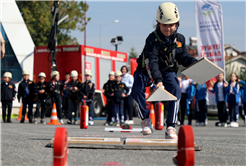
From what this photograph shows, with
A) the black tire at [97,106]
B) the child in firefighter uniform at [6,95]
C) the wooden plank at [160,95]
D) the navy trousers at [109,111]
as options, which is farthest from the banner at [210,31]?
the wooden plank at [160,95]

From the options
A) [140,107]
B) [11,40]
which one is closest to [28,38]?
[11,40]

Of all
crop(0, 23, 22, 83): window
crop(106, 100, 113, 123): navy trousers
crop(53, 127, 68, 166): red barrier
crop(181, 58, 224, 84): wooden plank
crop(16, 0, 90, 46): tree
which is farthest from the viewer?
crop(16, 0, 90, 46): tree

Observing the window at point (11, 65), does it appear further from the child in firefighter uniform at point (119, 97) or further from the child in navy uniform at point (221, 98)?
the child in navy uniform at point (221, 98)

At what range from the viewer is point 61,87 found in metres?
14.3

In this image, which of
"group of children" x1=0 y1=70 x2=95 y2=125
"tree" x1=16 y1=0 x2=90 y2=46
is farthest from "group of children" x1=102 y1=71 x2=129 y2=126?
"tree" x1=16 y1=0 x2=90 y2=46

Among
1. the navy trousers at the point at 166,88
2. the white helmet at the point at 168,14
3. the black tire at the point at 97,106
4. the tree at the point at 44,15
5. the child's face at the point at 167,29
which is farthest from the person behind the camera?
the tree at the point at 44,15

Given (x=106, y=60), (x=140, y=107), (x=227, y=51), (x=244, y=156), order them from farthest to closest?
(x=227, y=51) < (x=106, y=60) < (x=140, y=107) < (x=244, y=156)

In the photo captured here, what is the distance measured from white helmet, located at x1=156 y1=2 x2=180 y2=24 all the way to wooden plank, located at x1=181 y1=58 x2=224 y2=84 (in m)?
0.69

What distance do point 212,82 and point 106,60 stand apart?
8.04m

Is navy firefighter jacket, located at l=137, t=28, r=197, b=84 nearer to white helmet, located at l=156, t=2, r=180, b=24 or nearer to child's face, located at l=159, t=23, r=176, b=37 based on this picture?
child's face, located at l=159, t=23, r=176, b=37

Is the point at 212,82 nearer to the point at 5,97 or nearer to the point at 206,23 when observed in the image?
the point at 206,23

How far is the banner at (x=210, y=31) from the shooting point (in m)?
15.9

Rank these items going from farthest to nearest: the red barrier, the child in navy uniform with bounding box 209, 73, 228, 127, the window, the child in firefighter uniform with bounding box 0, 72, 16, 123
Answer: the window < the child in firefighter uniform with bounding box 0, 72, 16, 123 < the child in navy uniform with bounding box 209, 73, 228, 127 < the red barrier

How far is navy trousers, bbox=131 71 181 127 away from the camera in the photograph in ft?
18.2
